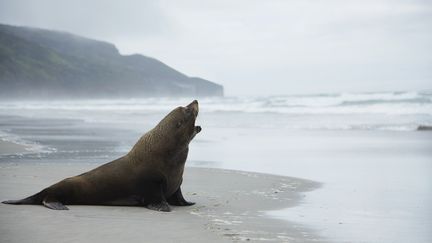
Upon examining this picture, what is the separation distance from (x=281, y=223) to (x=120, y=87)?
133 m

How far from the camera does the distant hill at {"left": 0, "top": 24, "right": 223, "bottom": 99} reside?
12006cm

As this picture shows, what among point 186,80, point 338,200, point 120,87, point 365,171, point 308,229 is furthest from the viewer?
point 186,80

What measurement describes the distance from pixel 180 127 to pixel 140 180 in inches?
30.4

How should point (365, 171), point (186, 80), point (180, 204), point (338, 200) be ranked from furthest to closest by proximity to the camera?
point (186, 80) → point (365, 171) → point (338, 200) → point (180, 204)

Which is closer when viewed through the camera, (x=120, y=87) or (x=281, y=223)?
(x=281, y=223)

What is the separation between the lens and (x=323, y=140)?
56.6 ft

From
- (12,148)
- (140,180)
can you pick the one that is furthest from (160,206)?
(12,148)

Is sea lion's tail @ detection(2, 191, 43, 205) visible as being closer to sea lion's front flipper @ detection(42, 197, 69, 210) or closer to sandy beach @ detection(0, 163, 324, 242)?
sea lion's front flipper @ detection(42, 197, 69, 210)

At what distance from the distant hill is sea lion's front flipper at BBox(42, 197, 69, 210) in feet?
341

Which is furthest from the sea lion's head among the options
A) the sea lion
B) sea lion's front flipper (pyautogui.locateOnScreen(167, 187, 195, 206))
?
sea lion's front flipper (pyautogui.locateOnScreen(167, 187, 195, 206))

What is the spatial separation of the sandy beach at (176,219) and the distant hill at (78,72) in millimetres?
102887

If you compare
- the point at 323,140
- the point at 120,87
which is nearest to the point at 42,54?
the point at 120,87

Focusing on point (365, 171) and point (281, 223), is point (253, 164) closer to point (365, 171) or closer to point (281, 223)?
point (365, 171)

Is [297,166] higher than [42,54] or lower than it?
lower
